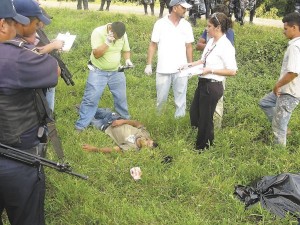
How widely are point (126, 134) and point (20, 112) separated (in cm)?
254

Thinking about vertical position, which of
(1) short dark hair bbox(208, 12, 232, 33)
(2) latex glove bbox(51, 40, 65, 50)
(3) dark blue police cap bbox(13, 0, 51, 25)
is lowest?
(2) latex glove bbox(51, 40, 65, 50)

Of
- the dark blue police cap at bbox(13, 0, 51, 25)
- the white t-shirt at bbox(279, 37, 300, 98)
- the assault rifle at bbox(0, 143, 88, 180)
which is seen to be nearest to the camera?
the assault rifle at bbox(0, 143, 88, 180)

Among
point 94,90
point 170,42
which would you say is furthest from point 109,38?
point 170,42

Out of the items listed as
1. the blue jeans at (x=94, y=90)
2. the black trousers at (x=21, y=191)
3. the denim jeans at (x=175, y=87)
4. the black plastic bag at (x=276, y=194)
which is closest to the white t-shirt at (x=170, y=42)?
the denim jeans at (x=175, y=87)

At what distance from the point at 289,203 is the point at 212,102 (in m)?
1.29

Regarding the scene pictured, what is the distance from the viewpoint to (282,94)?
14.1ft

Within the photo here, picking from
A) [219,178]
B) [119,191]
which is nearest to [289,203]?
[219,178]

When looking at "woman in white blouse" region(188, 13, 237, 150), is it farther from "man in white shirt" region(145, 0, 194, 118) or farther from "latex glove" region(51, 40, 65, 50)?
"latex glove" region(51, 40, 65, 50)

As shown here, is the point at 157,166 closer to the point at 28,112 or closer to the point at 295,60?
the point at 295,60

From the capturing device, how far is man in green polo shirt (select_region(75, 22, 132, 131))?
181 inches

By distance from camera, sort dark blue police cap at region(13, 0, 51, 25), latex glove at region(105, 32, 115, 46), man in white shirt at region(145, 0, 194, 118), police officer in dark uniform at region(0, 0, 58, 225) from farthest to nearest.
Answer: man in white shirt at region(145, 0, 194, 118) → latex glove at region(105, 32, 115, 46) → dark blue police cap at region(13, 0, 51, 25) → police officer in dark uniform at region(0, 0, 58, 225)

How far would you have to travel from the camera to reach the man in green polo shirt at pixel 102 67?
4594 millimetres

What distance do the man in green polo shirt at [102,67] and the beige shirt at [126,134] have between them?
373 mm

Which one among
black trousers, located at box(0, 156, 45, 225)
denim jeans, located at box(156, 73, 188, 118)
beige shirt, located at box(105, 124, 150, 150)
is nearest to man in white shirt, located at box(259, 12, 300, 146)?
denim jeans, located at box(156, 73, 188, 118)
